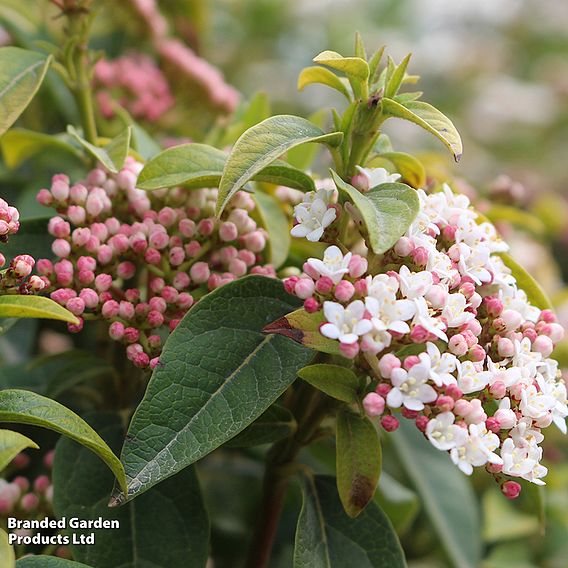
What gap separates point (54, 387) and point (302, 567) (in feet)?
1.31

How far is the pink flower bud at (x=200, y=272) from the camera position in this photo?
0.82 meters

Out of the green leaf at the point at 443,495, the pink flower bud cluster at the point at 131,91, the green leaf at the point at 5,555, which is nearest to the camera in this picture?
the green leaf at the point at 5,555

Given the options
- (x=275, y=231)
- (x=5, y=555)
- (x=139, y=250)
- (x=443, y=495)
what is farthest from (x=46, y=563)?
(x=443, y=495)

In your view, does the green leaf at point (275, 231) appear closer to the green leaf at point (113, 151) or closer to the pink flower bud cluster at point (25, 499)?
the green leaf at point (113, 151)

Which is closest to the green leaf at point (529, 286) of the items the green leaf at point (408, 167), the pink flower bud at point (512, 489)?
the green leaf at point (408, 167)

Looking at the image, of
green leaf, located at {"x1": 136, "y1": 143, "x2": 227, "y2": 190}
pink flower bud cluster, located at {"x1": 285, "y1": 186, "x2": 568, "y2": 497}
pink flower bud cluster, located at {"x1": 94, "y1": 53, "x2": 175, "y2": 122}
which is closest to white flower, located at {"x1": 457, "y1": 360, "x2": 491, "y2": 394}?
pink flower bud cluster, located at {"x1": 285, "y1": 186, "x2": 568, "y2": 497}

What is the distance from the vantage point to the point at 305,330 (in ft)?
2.26

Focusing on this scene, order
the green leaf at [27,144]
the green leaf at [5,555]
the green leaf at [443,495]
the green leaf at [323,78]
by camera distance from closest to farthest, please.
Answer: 1. the green leaf at [5,555]
2. the green leaf at [323,78]
3. the green leaf at [27,144]
4. the green leaf at [443,495]

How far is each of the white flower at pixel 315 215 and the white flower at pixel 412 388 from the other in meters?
0.16

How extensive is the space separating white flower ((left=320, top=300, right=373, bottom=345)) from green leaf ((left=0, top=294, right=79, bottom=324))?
0.22m

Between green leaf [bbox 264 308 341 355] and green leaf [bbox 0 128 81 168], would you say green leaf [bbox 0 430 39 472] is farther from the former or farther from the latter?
green leaf [bbox 0 128 81 168]

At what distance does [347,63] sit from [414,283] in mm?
228

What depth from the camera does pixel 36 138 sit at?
Answer: 0.98 metres

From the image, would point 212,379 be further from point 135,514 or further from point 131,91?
point 131,91
